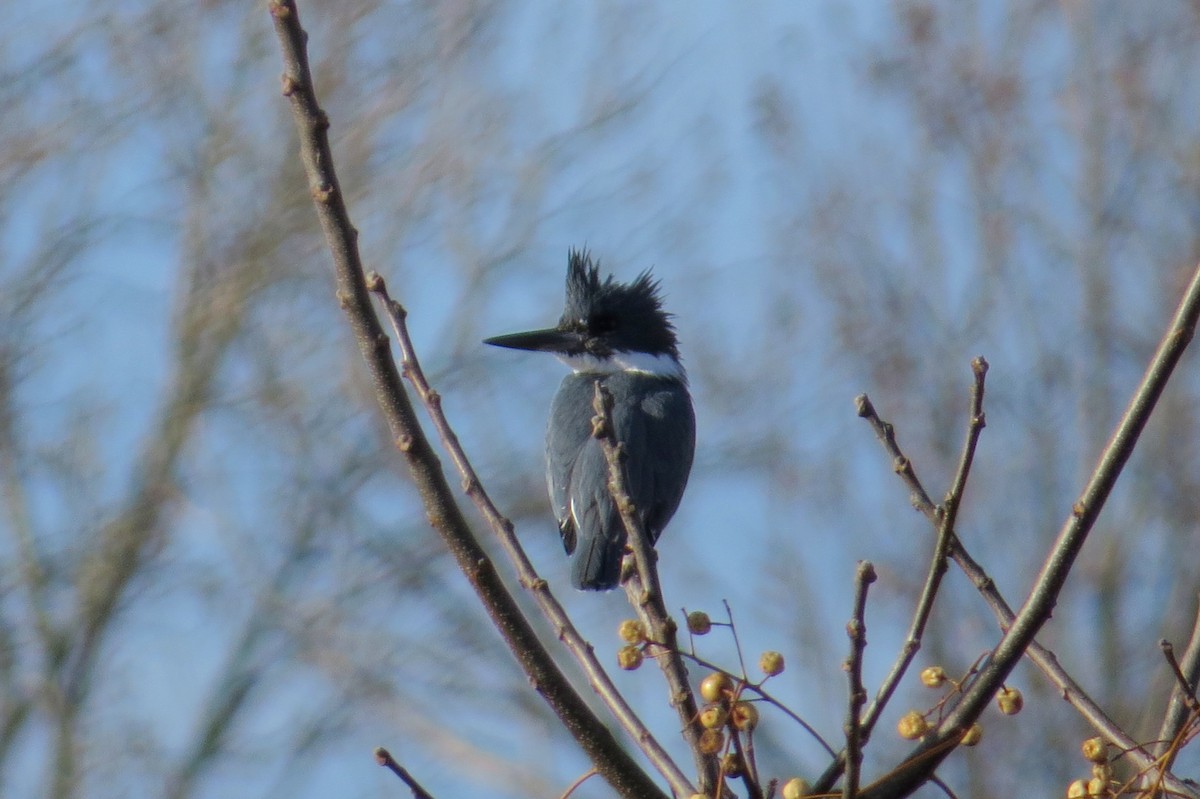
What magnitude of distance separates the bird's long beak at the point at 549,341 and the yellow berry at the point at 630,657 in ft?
8.39

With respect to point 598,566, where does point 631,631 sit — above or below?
below

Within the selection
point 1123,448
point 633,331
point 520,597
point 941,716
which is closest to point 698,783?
point 941,716

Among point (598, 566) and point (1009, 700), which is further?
point (598, 566)

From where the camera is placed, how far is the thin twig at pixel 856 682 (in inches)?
60.6

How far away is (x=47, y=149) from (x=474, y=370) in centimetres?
279

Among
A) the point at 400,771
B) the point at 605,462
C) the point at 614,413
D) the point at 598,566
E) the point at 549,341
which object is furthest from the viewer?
the point at 549,341

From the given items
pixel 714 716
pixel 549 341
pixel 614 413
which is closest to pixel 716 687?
pixel 714 716

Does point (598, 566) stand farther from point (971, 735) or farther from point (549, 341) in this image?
point (971, 735)

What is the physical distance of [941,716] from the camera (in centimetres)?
173

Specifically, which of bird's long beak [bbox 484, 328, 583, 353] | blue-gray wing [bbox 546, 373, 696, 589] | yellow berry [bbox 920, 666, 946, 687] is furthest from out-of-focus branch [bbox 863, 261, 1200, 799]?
bird's long beak [bbox 484, 328, 583, 353]

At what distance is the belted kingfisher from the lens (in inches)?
151

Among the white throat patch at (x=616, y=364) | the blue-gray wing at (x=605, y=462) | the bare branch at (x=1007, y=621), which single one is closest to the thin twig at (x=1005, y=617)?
the bare branch at (x=1007, y=621)

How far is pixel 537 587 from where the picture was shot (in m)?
1.94

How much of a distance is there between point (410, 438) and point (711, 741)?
0.47 m
